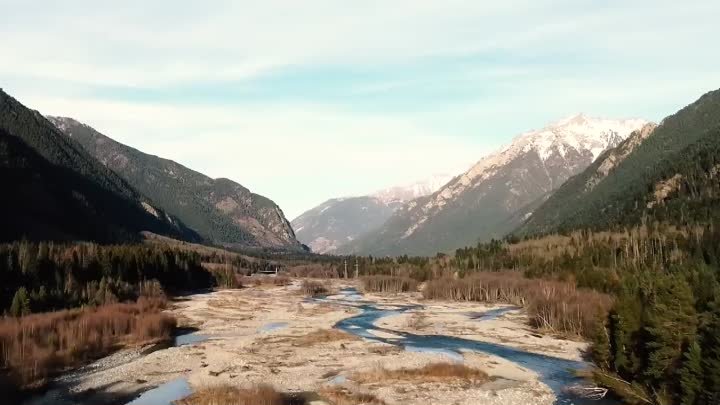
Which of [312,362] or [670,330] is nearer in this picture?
[670,330]

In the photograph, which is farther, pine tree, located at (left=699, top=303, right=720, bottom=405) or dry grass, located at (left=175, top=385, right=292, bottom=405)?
dry grass, located at (left=175, top=385, right=292, bottom=405)

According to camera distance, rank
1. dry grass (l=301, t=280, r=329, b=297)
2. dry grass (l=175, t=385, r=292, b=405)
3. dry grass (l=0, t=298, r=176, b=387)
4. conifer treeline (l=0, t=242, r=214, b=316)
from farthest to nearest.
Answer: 1. dry grass (l=301, t=280, r=329, b=297)
2. conifer treeline (l=0, t=242, r=214, b=316)
3. dry grass (l=0, t=298, r=176, b=387)
4. dry grass (l=175, t=385, r=292, b=405)

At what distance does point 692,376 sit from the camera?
123 feet

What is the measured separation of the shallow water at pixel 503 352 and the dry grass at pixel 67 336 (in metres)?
28.1

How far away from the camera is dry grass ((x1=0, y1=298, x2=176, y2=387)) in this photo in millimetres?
53594

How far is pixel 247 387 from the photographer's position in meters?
47.4

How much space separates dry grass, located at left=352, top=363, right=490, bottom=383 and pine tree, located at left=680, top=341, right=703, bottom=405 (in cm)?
1736

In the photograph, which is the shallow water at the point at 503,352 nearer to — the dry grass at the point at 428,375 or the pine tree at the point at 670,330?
the pine tree at the point at 670,330

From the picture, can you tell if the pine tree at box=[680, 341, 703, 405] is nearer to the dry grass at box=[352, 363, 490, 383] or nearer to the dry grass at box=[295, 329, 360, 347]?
the dry grass at box=[352, 363, 490, 383]

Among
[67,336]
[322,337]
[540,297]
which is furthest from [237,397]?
[540,297]

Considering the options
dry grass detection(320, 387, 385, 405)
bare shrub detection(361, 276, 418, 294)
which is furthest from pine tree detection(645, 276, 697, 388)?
bare shrub detection(361, 276, 418, 294)

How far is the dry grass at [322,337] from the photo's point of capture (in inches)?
2916

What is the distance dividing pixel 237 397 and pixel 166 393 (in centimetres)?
829

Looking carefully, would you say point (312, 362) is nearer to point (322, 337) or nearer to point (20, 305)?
point (322, 337)
